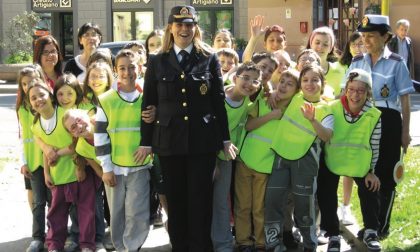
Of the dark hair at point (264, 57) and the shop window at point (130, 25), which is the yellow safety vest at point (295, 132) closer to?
the dark hair at point (264, 57)

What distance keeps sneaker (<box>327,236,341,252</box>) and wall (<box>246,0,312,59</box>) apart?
66.9 feet

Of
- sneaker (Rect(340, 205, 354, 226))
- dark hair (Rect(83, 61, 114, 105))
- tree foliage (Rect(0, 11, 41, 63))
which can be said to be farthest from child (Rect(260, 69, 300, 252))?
tree foliage (Rect(0, 11, 41, 63))

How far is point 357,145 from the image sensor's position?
5.16 metres

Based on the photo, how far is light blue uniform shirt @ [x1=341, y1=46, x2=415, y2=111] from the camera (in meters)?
5.45

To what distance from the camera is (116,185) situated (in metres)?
5.20

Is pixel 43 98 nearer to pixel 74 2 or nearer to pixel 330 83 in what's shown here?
pixel 330 83

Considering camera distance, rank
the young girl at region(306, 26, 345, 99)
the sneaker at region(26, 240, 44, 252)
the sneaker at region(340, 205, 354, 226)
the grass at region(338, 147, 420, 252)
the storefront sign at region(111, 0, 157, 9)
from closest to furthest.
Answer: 1. the grass at region(338, 147, 420, 252)
2. the sneaker at region(26, 240, 44, 252)
3. the sneaker at region(340, 205, 354, 226)
4. the young girl at region(306, 26, 345, 99)
5. the storefront sign at region(111, 0, 157, 9)

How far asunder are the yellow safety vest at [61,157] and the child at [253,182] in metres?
1.42

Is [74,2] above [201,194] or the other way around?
above

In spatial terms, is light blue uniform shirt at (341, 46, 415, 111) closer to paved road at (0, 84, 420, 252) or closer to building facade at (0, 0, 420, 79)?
paved road at (0, 84, 420, 252)

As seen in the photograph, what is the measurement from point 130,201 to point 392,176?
89.1 inches

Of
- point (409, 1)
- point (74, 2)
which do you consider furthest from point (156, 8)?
point (409, 1)

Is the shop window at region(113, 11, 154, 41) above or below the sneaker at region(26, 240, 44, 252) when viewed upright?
above

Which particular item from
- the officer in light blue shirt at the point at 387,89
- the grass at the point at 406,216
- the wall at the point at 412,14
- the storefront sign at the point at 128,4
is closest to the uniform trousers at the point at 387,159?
the officer in light blue shirt at the point at 387,89
